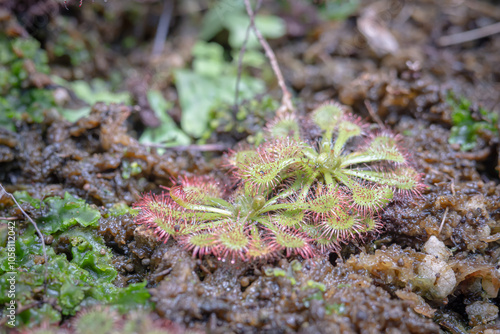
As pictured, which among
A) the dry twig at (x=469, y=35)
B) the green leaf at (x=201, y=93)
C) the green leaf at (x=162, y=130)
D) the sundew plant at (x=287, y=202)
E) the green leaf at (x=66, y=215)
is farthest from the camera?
the dry twig at (x=469, y=35)

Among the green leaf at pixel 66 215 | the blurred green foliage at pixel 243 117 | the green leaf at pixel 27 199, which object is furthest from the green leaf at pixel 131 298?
the blurred green foliage at pixel 243 117

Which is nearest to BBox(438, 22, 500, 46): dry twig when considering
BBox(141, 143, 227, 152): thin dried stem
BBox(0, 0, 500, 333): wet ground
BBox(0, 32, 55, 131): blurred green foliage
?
BBox(0, 0, 500, 333): wet ground

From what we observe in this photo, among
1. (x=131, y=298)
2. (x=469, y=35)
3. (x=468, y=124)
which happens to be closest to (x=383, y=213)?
(x=468, y=124)

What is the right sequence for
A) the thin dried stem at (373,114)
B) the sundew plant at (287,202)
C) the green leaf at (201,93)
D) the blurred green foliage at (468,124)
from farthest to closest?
the green leaf at (201,93) → the thin dried stem at (373,114) → the blurred green foliage at (468,124) → the sundew plant at (287,202)

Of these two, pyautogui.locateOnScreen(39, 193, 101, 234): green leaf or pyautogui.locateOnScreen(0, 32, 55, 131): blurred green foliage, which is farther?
pyautogui.locateOnScreen(0, 32, 55, 131): blurred green foliage

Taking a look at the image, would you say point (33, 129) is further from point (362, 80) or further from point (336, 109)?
point (362, 80)

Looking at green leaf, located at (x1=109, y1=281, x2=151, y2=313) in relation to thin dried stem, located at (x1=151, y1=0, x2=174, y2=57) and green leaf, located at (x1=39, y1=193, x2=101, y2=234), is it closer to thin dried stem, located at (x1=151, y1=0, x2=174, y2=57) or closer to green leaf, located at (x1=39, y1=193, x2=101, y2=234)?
green leaf, located at (x1=39, y1=193, x2=101, y2=234)

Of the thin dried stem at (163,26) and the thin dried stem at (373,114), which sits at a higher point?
the thin dried stem at (163,26)

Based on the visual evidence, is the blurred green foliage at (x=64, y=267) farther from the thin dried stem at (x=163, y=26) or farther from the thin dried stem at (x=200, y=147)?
the thin dried stem at (x=163, y=26)
